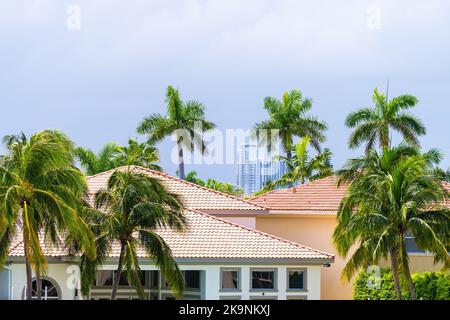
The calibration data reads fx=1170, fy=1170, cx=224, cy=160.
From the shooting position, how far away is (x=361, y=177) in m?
51.4

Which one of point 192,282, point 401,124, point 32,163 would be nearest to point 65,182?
point 32,163

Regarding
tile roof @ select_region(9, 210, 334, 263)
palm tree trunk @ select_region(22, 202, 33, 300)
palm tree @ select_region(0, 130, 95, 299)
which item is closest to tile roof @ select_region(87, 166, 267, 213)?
tile roof @ select_region(9, 210, 334, 263)

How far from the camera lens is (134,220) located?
4656cm

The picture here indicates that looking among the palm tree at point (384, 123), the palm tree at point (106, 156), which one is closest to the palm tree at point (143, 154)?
the palm tree at point (106, 156)

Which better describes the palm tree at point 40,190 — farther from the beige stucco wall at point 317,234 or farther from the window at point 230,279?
the beige stucco wall at point 317,234

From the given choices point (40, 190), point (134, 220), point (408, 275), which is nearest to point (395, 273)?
point (408, 275)

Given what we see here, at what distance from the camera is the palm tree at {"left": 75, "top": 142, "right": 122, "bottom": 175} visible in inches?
3142

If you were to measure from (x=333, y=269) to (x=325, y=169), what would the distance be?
18634 mm

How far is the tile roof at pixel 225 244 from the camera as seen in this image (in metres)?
53.4

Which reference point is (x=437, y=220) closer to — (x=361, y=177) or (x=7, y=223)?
(x=361, y=177)
